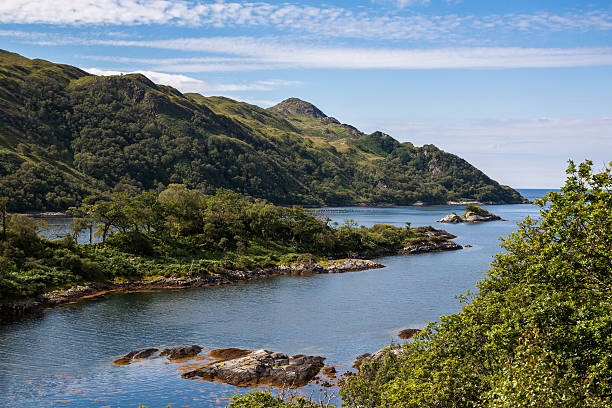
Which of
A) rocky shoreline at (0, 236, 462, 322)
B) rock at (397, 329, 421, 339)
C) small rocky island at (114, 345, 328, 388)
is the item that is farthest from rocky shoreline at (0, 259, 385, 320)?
rock at (397, 329, 421, 339)

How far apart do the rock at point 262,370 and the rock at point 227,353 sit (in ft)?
6.74

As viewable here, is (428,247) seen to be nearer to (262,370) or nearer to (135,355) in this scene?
(262,370)

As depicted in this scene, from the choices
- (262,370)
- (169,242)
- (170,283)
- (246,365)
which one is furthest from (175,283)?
(262,370)

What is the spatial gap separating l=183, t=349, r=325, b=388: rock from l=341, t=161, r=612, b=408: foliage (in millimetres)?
20195

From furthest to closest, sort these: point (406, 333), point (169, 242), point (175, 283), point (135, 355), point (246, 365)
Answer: point (169, 242)
point (175, 283)
point (406, 333)
point (135, 355)
point (246, 365)

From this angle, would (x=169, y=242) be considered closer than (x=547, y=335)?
No

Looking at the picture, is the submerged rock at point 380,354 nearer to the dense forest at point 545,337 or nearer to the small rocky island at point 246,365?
the small rocky island at point 246,365

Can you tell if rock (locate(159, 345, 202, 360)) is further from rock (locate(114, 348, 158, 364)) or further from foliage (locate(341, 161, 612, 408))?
foliage (locate(341, 161, 612, 408))

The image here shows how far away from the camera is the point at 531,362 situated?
933 inches

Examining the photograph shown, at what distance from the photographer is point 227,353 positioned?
205 ft

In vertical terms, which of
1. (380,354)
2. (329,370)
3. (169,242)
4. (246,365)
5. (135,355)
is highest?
(169,242)

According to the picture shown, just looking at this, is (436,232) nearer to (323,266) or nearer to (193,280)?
(323,266)

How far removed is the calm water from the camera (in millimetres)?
50906

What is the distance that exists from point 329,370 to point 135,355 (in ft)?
86.1
